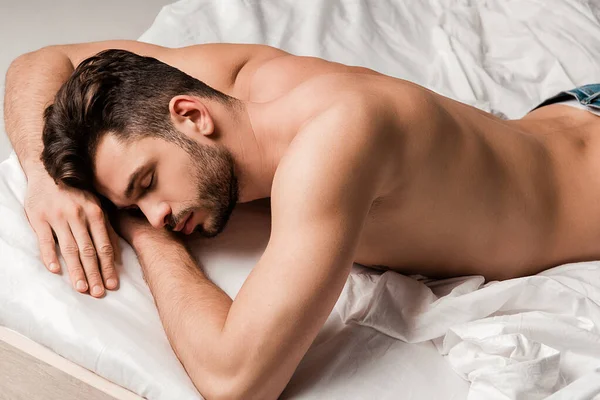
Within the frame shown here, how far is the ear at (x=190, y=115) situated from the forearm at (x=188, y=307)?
0.21m

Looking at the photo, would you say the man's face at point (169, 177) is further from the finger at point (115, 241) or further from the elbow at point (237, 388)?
the elbow at point (237, 388)

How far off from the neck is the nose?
136 mm

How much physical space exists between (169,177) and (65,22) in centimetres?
156

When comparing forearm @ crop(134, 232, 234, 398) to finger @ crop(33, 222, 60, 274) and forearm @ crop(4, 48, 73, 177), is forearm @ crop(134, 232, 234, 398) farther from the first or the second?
forearm @ crop(4, 48, 73, 177)

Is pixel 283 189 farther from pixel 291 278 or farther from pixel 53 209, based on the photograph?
pixel 53 209

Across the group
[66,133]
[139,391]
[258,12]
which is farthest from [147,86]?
[258,12]

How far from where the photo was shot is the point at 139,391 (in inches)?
48.3

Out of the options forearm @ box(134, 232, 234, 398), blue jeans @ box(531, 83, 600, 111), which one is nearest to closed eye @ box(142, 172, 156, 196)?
forearm @ box(134, 232, 234, 398)

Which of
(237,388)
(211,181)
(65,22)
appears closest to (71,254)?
(211,181)

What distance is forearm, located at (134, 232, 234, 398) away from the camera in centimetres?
119

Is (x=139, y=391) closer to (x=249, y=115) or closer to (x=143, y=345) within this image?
(x=143, y=345)

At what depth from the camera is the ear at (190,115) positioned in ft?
4.50

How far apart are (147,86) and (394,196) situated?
485 mm

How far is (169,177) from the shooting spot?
4.45 feet
